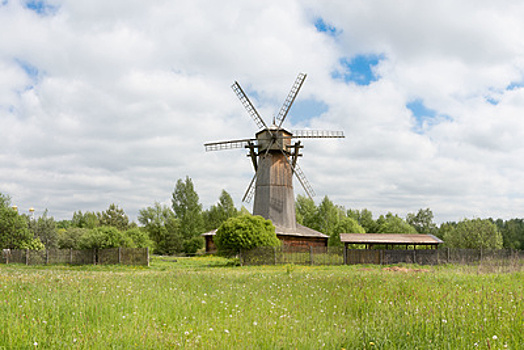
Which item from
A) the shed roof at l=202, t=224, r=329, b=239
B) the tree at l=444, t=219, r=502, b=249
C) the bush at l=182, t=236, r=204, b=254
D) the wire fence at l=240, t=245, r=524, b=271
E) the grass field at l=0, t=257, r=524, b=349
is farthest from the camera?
the bush at l=182, t=236, r=204, b=254

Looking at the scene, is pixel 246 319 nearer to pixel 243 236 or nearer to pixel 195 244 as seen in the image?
pixel 243 236

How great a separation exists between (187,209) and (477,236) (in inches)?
1609

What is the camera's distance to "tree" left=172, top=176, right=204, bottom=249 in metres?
61.9

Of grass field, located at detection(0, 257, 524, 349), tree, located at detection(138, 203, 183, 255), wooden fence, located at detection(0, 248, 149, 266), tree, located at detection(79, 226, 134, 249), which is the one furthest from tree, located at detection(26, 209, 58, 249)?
grass field, located at detection(0, 257, 524, 349)

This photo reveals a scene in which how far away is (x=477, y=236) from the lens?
53594mm

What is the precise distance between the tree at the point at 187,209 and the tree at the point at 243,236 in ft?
97.7

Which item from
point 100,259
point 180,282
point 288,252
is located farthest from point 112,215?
point 180,282

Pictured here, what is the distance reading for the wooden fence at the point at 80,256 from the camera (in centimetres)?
3077

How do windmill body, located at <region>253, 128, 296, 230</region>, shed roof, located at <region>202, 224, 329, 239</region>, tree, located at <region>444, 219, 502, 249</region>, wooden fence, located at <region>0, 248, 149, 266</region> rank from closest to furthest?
wooden fence, located at <region>0, 248, 149, 266</region>
shed roof, located at <region>202, 224, 329, 239</region>
windmill body, located at <region>253, 128, 296, 230</region>
tree, located at <region>444, 219, 502, 249</region>

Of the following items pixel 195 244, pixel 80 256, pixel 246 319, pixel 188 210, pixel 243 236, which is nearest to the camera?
pixel 246 319

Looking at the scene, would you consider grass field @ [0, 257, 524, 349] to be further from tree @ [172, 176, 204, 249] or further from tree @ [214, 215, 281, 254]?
tree @ [172, 176, 204, 249]

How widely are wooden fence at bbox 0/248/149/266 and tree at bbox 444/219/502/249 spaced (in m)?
42.5

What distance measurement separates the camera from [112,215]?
66.9 metres

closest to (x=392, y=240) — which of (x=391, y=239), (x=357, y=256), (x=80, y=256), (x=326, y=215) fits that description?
(x=391, y=239)
